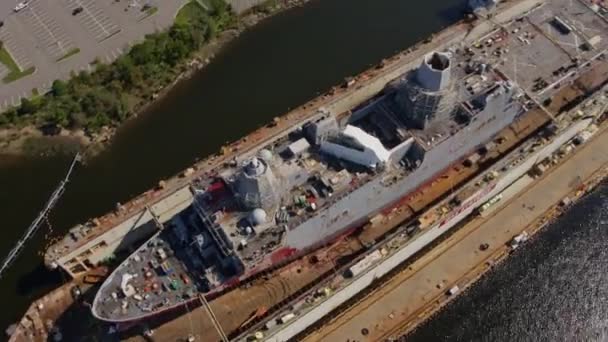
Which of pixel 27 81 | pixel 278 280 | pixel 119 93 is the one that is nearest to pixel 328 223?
pixel 278 280

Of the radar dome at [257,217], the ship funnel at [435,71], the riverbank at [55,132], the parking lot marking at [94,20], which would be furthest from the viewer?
the parking lot marking at [94,20]

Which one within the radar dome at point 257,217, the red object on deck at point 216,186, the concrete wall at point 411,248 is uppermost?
the red object on deck at point 216,186

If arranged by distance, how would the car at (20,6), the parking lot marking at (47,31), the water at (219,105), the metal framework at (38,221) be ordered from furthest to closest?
1. the car at (20,6)
2. the parking lot marking at (47,31)
3. the water at (219,105)
4. the metal framework at (38,221)

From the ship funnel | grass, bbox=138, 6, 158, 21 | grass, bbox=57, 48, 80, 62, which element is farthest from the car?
the ship funnel

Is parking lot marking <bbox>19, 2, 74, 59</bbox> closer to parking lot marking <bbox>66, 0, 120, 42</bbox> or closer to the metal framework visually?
parking lot marking <bbox>66, 0, 120, 42</bbox>

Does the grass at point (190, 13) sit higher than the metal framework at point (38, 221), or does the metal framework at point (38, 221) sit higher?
the grass at point (190, 13)

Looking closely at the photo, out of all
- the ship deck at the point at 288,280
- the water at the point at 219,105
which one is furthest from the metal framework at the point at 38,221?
the ship deck at the point at 288,280

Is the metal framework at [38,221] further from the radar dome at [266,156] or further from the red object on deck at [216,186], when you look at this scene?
the radar dome at [266,156]

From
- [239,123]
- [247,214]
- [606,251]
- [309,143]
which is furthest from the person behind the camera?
[239,123]

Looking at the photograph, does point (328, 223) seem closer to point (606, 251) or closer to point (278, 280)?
point (278, 280)
